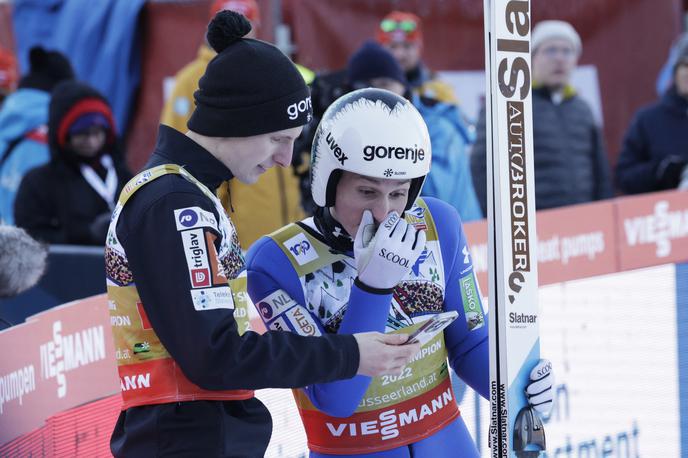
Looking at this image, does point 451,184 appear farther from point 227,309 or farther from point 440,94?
point 227,309

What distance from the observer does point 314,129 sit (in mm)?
5090

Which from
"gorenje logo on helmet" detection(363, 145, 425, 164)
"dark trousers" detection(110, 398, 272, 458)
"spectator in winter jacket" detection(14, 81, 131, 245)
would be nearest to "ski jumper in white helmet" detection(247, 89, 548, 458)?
"gorenje logo on helmet" detection(363, 145, 425, 164)

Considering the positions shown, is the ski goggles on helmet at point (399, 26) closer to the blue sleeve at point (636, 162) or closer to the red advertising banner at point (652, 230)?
the blue sleeve at point (636, 162)

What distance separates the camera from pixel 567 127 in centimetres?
666

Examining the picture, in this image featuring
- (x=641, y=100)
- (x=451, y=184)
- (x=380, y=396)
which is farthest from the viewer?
(x=641, y=100)

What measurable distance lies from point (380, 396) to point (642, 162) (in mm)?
4906

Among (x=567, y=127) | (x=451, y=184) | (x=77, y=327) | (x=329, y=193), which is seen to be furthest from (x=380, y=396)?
(x=567, y=127)

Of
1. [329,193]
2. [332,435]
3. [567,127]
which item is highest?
[567,127]

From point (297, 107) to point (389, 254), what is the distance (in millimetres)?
385

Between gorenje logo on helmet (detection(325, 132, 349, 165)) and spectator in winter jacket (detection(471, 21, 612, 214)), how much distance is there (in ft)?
12.0

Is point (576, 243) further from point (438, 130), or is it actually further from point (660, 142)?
point (660, 142)

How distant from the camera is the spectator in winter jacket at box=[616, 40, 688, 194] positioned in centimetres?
704

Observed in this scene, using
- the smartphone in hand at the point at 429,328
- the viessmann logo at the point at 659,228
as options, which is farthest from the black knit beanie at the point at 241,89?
the viessmann logo at the point at 659,228

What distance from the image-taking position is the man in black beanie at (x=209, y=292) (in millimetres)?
2195
